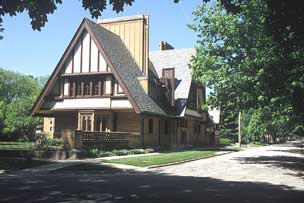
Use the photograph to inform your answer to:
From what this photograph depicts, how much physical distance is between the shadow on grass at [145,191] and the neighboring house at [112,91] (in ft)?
50.2

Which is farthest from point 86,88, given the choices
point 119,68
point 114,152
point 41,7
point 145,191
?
point 41,7

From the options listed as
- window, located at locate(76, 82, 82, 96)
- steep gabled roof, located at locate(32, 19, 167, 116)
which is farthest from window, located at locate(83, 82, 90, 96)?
steep gabled roof, located at locate(32, 19, 167, 116)

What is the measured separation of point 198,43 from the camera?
1187 inches

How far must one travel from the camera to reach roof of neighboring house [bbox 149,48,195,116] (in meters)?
43.0

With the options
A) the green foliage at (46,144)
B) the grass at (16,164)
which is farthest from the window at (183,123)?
the grass at (16,164)

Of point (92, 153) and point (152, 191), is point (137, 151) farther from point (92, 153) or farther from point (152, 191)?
point (152, 191)

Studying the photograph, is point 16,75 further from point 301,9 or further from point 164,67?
point 301,9

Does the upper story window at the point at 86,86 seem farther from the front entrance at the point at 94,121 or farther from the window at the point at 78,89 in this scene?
the front entrance at the point at 94,121

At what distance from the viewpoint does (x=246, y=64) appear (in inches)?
955

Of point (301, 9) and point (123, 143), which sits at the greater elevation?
point (301, 9)

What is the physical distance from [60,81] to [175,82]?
1329 cm

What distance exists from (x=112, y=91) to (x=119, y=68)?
1.99 metres

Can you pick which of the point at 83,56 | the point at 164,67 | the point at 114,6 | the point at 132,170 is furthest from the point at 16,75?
the point at 114,6

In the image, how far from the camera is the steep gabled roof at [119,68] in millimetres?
33469
